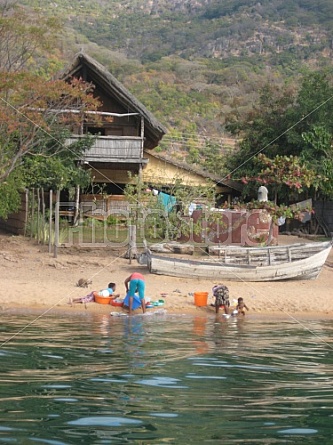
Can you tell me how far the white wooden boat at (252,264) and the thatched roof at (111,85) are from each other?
10.7m

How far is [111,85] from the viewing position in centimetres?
3070

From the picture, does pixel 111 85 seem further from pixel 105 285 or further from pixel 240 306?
pixel 240 306

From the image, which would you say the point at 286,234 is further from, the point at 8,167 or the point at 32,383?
the point at 32,383

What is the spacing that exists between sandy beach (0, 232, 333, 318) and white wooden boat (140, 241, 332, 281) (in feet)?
0.66

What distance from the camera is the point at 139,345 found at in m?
12.8

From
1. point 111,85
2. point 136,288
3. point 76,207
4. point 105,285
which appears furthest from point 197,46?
point 136,288

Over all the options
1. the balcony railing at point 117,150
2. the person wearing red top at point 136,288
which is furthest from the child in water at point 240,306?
the balcony railing at point 117,150

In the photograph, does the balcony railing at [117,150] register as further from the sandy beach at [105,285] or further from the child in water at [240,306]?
the child in water at [240,306]

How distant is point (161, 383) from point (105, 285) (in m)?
9.74

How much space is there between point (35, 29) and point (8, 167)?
409 cm

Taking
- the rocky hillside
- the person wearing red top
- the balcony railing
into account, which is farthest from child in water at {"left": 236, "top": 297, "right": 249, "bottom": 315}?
the rocky hillside

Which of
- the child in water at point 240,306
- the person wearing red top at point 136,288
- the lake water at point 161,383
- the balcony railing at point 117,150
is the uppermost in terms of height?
the balcony railing at point 117,150

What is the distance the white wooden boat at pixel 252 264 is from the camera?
793 inches

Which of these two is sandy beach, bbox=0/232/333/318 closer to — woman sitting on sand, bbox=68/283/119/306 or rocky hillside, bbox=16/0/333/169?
woman sitting on sand, bbox=68/283/119/306
